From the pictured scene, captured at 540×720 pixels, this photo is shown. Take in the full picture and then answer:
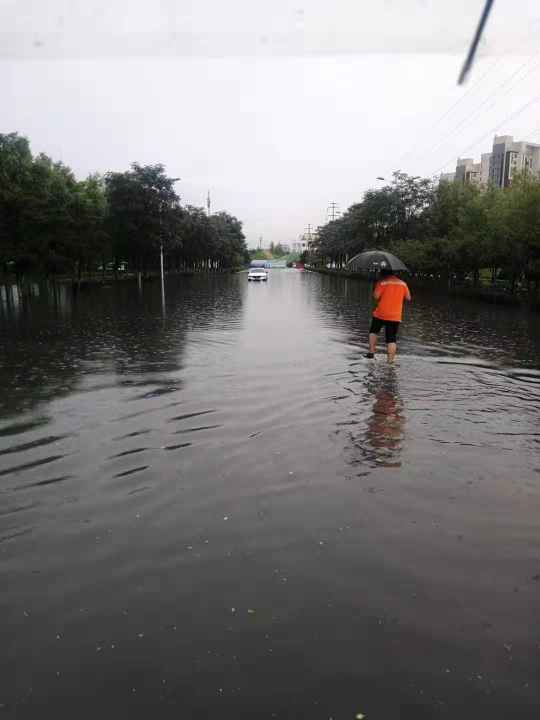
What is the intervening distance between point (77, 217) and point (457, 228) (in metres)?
25.7

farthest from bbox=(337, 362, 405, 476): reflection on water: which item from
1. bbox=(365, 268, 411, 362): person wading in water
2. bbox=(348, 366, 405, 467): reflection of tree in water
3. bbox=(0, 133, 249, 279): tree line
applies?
bbox=(0, 133, 249, 279): tree line

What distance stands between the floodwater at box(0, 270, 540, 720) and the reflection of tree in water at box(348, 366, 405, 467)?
0.13 ft

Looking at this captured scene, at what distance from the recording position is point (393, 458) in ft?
19.2

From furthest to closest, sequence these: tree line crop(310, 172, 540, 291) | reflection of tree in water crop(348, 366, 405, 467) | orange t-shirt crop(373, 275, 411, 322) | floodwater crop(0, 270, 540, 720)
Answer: tree line crop(310, 172, 540, 291) → orange t-shirt crop(373, 275, 411, 322) → reflection of tree in water crop(348, 366, 405, 467) → floodwater crop(0, 270, 540, 720)

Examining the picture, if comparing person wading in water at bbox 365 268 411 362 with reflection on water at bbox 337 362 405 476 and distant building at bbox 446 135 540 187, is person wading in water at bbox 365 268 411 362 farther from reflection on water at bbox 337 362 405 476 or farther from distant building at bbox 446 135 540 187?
distant building at bbox 446 135 540 187

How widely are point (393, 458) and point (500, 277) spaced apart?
49.2 m

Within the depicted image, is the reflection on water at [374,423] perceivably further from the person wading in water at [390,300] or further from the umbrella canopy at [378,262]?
the umbrella canopy at [378,262]

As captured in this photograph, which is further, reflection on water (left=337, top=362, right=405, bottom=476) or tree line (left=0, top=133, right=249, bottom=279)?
tree line (left=0, top=133, right=249, bottom=279)

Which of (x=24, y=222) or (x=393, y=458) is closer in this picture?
(x=393, y=458)

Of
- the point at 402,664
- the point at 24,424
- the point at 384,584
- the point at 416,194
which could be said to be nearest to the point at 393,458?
the point at 384,584

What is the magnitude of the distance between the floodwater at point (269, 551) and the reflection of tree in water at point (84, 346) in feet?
0.67

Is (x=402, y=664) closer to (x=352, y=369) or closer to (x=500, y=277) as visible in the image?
(x=352, y=369)

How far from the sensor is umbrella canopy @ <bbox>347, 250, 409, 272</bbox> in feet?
35.6

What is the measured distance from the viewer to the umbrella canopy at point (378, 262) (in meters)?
10.9
